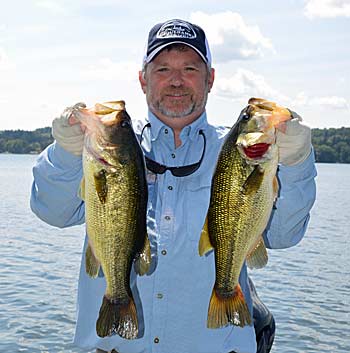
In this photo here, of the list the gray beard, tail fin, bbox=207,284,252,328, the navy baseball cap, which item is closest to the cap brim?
the navy baseball cap

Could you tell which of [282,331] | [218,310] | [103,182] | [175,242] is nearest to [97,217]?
[103,182]

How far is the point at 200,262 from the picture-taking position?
3.88 m

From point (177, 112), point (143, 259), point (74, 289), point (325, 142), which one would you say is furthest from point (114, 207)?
point (325, 142)

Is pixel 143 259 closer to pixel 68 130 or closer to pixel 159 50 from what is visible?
pixel 68 130

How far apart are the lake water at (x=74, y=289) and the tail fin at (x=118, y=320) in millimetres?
7193

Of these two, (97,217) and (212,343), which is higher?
(97,217)

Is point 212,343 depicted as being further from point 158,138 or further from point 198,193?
point 158,138

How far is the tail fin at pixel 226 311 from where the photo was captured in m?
3.51

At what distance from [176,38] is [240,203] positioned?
1.39m

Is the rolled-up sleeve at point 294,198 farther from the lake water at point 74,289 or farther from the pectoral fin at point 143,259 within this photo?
the lake water at point 74,289

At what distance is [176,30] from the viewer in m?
4.19

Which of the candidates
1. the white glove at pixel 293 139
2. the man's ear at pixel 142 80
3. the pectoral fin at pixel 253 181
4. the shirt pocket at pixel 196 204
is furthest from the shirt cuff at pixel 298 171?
the man's ear at pixel 142 80

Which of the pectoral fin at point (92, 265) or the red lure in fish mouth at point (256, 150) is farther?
the pectoral fin at point (92, 265)

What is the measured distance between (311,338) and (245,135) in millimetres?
9330
